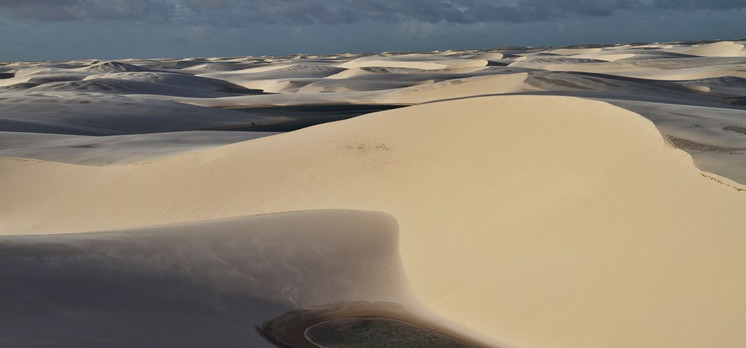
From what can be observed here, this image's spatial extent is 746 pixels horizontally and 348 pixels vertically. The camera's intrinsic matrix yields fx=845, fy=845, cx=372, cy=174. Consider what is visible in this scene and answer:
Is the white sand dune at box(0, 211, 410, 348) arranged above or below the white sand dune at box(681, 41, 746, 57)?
above

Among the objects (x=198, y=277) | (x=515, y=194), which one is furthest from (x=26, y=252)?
(x=515, y=194)

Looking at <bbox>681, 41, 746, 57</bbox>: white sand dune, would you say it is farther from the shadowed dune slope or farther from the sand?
the shadowed dune slope

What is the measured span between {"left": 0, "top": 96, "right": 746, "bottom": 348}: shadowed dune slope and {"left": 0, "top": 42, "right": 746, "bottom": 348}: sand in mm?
26

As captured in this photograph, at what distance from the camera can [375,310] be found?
838 cm

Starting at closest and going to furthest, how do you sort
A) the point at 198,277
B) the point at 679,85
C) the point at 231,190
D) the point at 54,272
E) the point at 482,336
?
the point at 482,336 → the point at 54,272 → the point at 198,277 → the point at 231,190 → the point at 679,85

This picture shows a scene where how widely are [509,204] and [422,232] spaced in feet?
3.67

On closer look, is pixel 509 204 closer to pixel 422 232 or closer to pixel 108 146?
Answer: pixel 422 232

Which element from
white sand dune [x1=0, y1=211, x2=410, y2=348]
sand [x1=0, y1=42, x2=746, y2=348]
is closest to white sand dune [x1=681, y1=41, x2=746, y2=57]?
sand [x1=0, y1=42, x2=746, y2=348]

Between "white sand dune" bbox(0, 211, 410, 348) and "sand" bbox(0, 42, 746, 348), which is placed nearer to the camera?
"white sand dune" bbox(0, 211, 410, 348)

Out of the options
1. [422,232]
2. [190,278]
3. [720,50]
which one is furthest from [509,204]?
[720,50]

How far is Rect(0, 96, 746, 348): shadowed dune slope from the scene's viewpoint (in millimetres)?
7270

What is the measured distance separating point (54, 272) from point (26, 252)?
60cm

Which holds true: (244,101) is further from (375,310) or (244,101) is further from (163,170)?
(375,310)

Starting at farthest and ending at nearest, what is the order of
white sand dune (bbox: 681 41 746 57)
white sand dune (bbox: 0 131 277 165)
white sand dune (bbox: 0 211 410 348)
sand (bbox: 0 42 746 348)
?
1. white sand dune (bbox: 681 41 746 57)
2. white sand dune (bbox: 0 131 277 165)
3. sand (bbox: 0 42 746 348)
4. white sand dune (bbox: 0 211 410 348)
